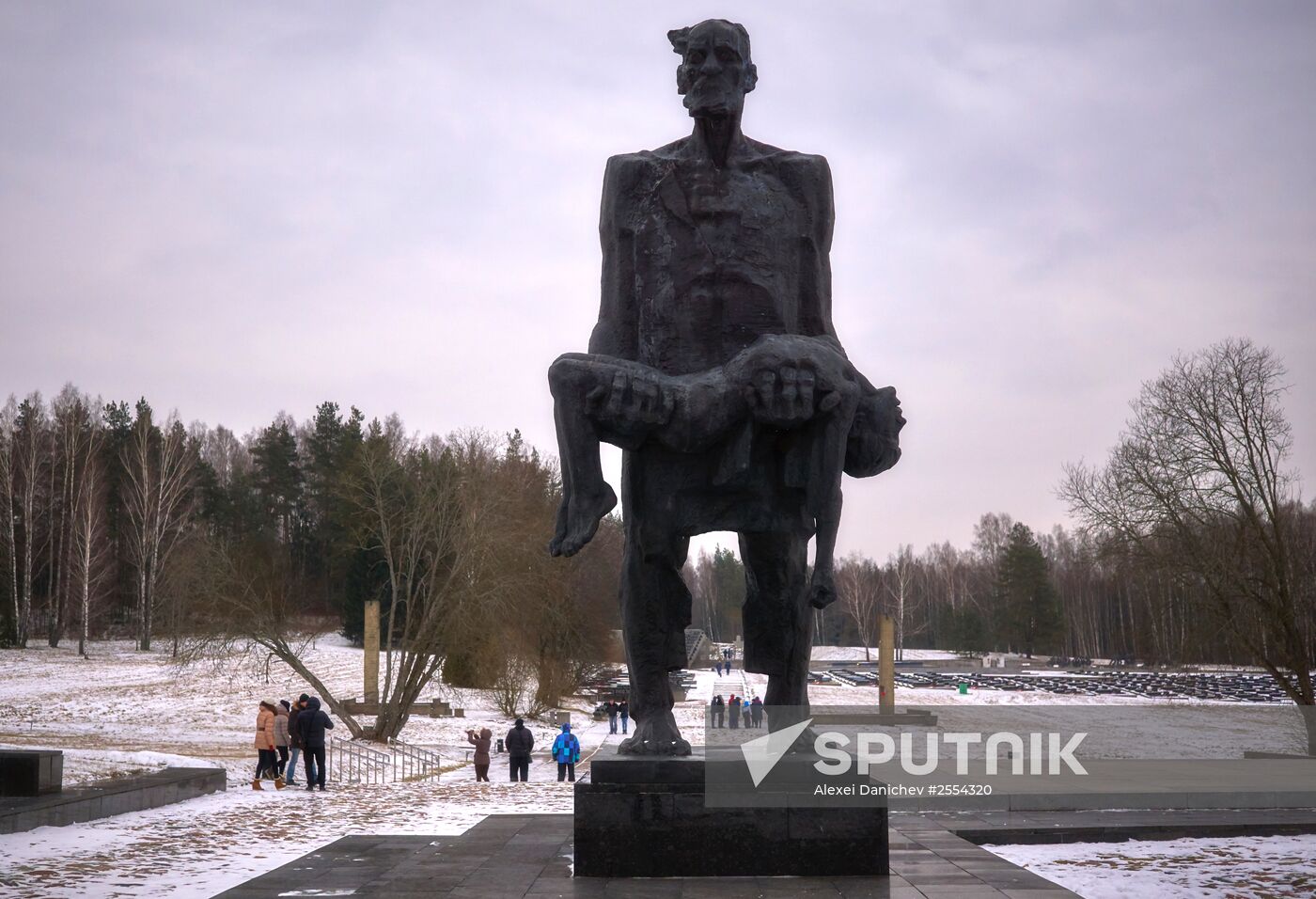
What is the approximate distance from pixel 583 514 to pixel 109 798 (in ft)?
28.6

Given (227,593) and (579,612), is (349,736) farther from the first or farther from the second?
(579,612)

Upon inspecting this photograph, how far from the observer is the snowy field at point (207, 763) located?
263 inches

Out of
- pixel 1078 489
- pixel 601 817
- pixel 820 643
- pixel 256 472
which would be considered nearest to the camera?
pixel 601 817

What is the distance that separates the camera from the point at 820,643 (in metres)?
104

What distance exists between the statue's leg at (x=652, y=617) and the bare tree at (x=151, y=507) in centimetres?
4454

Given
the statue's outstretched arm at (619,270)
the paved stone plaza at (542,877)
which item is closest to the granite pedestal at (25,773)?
the paved stone plaza at (542,877)

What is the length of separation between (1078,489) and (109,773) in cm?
1906

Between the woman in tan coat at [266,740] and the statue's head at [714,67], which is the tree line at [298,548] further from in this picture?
the statue's head at [714,67]

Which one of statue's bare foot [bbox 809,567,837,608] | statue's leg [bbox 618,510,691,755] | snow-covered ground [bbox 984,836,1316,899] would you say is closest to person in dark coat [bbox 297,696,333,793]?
snow-covered ground [bbox 984,836,1316,899]

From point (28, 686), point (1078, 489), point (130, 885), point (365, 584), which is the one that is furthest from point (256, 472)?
point (130, 885)

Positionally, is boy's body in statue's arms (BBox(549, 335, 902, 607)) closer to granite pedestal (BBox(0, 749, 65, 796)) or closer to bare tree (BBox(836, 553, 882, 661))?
granite pedestal (BBox(0, 749, 65, 796))

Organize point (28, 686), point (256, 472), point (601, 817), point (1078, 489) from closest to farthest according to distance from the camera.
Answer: point (601, 817), point (1078, 489), point (28, 686), point (256, 472)

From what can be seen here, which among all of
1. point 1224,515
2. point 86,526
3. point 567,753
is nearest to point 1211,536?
point 1224,515

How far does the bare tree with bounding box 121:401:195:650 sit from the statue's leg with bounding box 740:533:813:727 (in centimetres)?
4476
